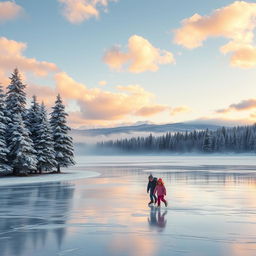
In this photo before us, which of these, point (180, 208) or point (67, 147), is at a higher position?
point (67, 147)

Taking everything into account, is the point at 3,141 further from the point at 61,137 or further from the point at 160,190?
the point at 160,190

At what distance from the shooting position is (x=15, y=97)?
42.1 m

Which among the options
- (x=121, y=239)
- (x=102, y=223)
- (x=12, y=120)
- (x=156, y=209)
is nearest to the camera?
(x=121, y=239)

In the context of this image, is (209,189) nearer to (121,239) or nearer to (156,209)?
(156,209)

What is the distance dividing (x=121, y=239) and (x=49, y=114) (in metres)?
37.8

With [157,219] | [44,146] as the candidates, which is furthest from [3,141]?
[157,219]

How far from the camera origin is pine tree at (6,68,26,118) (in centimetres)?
4203

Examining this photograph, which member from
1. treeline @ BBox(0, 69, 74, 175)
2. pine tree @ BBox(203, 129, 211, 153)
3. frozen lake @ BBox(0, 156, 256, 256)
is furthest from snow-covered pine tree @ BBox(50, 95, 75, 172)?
pine tree @ BBox(203, 129, 211, 153)

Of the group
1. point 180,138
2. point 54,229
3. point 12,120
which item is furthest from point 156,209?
point 180,138

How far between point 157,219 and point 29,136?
32.7 metres

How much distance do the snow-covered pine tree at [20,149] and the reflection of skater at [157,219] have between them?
23.8 m

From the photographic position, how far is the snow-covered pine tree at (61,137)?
150 ft

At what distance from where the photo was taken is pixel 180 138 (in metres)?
194

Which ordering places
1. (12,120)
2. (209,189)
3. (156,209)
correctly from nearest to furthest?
(156,209) → (209,189) → (12,120)
